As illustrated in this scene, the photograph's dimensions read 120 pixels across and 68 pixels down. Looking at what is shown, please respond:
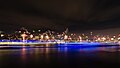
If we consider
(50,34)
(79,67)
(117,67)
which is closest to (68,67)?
(79,67)

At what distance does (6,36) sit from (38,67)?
12891cm

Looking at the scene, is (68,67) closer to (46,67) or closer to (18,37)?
(46,67)

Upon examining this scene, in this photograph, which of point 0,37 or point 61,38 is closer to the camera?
point 0,37

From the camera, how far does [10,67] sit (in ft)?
88.7

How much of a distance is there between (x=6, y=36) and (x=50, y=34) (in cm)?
3010

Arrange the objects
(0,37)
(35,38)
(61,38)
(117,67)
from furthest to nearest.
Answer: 1. (61,38)
2. (35,38)
3. (0,37)
4. (117,67)

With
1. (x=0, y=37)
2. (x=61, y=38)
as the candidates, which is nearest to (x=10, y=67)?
(x=0, y=37)

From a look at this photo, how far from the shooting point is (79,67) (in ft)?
90.0

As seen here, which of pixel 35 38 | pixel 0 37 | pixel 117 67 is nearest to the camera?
pixel 117 67

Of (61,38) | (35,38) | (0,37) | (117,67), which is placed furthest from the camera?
(61,38)

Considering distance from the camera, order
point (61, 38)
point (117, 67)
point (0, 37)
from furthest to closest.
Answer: point (61, 38), point (0, 37), point (117, 67)

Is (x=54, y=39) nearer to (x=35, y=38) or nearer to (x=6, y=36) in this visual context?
(x=35, y=38)

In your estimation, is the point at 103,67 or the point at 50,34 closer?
the point at 103,67

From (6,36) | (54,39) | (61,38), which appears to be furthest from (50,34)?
(6,36)
